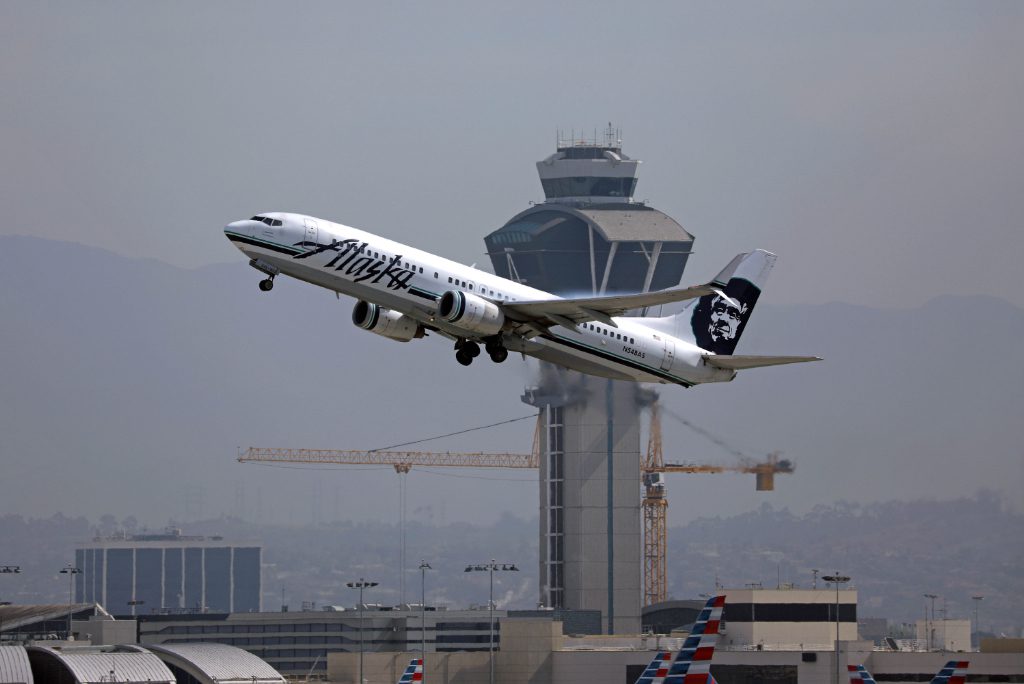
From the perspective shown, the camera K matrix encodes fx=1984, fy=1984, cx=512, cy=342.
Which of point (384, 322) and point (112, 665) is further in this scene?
point (112, 665)

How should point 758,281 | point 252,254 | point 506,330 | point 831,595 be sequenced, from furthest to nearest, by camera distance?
point 831,595, point 758,281, point 506,330, point 252,254

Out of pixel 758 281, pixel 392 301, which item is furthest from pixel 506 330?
pixel 758 281

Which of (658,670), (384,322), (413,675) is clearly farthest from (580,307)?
(413,675)

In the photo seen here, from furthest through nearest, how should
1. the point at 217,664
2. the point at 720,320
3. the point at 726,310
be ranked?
1. the point at 217,664
2. the point at 726,310
3. the point at 720,320

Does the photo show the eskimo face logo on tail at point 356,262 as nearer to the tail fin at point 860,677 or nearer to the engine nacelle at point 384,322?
the engine nacelle at point 384,322

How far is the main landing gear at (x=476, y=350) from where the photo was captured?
8288cm

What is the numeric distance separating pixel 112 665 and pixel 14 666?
6136 mm

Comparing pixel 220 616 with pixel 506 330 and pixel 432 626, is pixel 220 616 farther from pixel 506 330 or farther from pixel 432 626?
pixel 506 330

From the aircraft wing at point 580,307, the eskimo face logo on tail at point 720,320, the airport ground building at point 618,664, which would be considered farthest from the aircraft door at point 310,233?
the airport ground building at point 618,664

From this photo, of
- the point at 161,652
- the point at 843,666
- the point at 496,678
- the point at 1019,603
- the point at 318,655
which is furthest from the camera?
the point at 318,655

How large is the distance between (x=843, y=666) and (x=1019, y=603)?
3295 cm

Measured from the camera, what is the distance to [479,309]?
79375 mm

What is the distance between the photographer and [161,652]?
4220 inches

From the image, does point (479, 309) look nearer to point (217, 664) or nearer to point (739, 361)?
point (739, 361)
